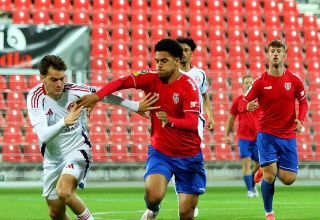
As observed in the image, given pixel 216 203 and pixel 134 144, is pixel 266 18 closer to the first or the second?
pixel 134 144

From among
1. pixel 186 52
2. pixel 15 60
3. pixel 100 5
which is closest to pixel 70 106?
pixel 186 52

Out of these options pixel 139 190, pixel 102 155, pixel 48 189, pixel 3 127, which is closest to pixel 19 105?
pixel 3 127

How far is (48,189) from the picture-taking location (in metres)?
7.89

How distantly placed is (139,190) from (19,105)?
168 inches

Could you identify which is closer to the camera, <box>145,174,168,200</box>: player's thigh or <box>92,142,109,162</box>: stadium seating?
<box>145,174,168,200</box>: player's thigh

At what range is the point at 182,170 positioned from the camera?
297 inches

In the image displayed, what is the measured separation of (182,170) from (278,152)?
3.33 metres

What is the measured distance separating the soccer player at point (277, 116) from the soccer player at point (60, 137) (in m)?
3.18

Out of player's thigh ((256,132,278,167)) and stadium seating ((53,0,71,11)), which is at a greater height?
stadium seating ((53,0,71,11))

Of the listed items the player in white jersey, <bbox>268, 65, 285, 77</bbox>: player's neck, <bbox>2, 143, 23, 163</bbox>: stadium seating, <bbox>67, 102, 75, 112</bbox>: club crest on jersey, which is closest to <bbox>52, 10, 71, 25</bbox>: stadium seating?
<bbox>2, 143, 23, 163</bbox>: stadium seating

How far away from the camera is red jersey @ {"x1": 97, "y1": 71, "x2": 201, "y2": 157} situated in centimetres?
735

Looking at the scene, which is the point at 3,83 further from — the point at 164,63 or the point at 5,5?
the point at 164,63

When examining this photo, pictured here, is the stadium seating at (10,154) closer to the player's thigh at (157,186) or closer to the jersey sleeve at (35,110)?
the jersey sleeve at (35,110)

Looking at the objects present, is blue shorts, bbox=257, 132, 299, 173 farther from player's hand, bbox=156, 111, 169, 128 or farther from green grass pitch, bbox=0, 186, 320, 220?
player's hand, bbox=156, 111, 169, 128
